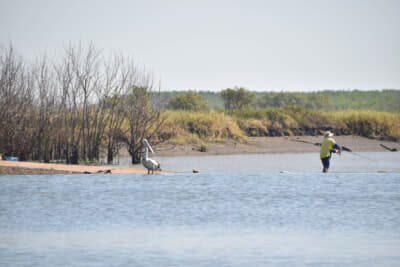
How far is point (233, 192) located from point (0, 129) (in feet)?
30.9

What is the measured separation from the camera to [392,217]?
12.5 m

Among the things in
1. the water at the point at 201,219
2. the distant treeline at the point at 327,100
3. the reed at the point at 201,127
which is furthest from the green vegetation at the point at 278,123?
the distant treeline at the point at 327,100

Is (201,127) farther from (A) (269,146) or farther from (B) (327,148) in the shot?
(B) (327,148)

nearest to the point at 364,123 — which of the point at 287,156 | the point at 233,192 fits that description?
the point at 287,156

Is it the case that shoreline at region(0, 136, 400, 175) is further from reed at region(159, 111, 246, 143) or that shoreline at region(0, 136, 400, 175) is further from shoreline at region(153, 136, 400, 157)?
reed at region(159, 111, 246, 143)

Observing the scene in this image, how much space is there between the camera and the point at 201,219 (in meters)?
12.6

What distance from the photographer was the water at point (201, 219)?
29.9ft

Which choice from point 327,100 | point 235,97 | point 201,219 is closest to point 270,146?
point 235,97

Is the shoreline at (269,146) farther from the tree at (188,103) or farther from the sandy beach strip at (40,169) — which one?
the tree at (188,103)

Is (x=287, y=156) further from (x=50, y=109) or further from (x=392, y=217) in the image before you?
(x=392, y=217)

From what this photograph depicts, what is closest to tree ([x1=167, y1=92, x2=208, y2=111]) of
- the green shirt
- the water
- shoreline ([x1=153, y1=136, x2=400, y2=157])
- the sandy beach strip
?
shoreline ([x1=153, y1=136, x2=400, y2=157])

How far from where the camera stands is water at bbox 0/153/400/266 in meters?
9.11

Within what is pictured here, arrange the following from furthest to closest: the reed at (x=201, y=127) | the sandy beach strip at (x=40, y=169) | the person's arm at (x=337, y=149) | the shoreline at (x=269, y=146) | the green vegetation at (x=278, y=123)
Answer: the green vegetation at (x=278, y=123) → the reed at (x=201, y=127) → the shoreline at (x=269, y=146) → the person's arm at (x=337, y=149) → the sandy beach strip at (x=40, y=169)

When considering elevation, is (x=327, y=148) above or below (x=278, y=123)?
below
